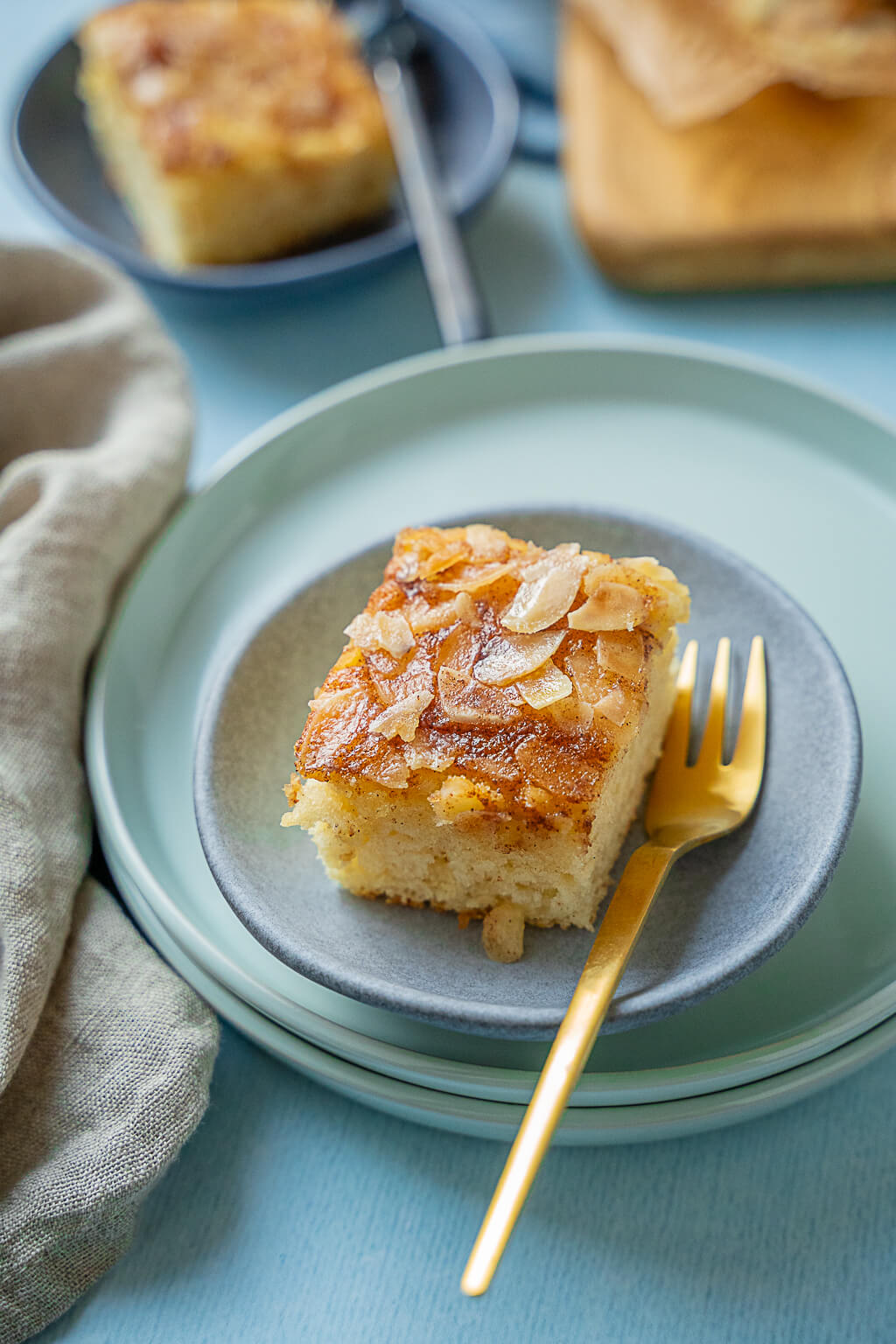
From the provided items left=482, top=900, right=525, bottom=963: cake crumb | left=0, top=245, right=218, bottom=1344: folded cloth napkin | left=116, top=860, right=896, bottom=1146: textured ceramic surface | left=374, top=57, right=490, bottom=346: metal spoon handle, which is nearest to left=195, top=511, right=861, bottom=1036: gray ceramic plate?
left=482, top=900, right=525, bottom=963: cake crumb

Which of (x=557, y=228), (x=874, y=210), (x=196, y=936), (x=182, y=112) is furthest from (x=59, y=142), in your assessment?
(x=196, y=936)

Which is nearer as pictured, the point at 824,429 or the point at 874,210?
the point at 824,429

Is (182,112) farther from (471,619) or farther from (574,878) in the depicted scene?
(574,878)

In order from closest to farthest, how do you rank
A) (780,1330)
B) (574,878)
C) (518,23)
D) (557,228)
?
(780,1330), (574,878), (557,228), (518,23)

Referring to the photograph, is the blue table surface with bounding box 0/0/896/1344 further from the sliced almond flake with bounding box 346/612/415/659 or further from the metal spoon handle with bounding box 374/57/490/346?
the metal spoon handle with bounding box 374/57/490/346

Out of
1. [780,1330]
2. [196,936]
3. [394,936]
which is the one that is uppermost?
[196,936]

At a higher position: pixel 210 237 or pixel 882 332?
pixel 210 237

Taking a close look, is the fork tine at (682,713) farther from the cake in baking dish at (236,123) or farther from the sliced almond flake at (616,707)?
the cake in baking dish at (236,123)
